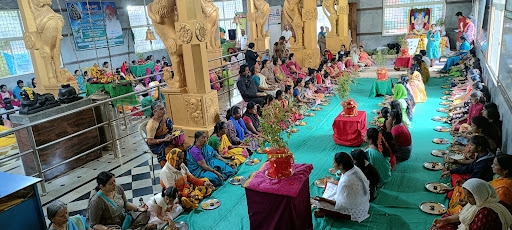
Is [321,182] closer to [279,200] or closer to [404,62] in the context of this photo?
[279,200]

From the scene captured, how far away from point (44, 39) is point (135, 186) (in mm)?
4234

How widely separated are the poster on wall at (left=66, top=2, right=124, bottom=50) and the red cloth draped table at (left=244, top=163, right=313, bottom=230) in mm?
11063

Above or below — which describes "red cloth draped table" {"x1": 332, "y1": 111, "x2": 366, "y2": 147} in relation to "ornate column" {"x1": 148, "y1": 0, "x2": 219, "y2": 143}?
below

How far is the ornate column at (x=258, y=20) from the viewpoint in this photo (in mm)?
12102

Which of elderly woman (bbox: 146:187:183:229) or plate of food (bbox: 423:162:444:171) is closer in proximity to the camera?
elderly woman (bbox: 146:187:183:229)

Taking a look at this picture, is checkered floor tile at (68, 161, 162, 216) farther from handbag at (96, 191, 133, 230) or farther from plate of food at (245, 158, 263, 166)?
plate of food at (245, 158, 263, 166)

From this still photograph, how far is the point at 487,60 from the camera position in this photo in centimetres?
805

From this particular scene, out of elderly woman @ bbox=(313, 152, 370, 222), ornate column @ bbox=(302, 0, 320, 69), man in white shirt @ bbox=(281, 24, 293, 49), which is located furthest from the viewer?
man in white shirt @ bbox=(281, 24, 293, 49)

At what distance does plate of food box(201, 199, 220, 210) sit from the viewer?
449cm

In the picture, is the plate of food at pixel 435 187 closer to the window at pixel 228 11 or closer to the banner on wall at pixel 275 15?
the banner on wall at pixel 275 15

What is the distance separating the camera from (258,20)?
40.1ft

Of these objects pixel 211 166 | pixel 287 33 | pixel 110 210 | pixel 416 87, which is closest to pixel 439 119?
pixel 416 87

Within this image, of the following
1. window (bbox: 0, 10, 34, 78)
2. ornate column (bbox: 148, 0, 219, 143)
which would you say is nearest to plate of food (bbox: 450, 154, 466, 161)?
ornate column (bbox: 148, 0, 219, 143)

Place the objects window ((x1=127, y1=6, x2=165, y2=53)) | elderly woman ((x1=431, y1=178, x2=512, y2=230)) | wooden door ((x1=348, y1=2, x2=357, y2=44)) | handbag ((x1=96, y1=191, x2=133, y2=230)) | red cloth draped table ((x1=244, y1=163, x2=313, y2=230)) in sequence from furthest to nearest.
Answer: wooden door ((x1=348, y1=2, x2=357, y2=44)), window ((x1=127, y1=6, x2=165, y2=53)), handbag ((x1=96, y1=191, x2=133, y2=230)), red cloth draped table ((x1=244, y1=163, x2=313, y2=230)), elderly woman ((x1=431, y1=178, x2=512, y2=230))
